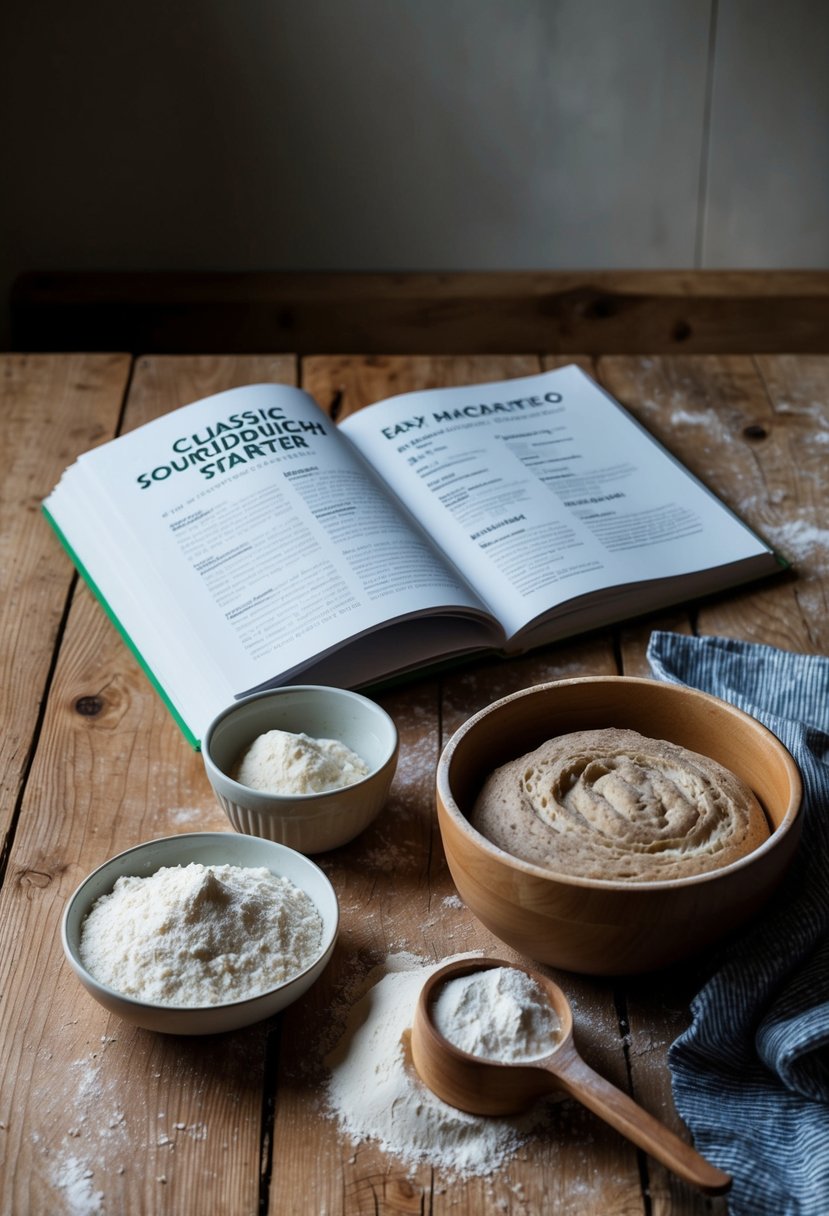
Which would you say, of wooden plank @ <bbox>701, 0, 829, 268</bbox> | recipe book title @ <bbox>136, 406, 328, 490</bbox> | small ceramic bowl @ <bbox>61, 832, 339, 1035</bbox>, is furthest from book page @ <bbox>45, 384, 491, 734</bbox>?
wooden plank @ <bbox>701, 0, 829, 268</bbox>

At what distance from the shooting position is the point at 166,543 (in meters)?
1.14

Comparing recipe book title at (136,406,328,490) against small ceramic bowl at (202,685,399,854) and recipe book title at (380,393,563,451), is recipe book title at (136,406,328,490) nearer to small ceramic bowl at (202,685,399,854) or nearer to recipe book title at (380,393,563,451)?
recipe book title at (380,393,563,451)

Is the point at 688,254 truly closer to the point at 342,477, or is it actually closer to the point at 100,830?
the point at 342,477

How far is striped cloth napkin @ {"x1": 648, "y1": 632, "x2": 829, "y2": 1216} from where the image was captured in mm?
649

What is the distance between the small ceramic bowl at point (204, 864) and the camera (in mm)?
692

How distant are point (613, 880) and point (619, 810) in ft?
0.20

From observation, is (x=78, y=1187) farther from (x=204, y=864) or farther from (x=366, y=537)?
(x=366, y=537)

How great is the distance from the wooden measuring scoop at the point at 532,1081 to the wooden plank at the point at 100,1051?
4.3 inches

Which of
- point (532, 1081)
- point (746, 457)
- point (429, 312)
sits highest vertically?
point (532, 1081)

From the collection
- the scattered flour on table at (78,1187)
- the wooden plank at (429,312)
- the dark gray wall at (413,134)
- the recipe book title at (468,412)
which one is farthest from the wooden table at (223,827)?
the dark gray wall at (413,134)

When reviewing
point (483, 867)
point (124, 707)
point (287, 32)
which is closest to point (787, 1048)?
point (483, 867)

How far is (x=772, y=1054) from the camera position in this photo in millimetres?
706

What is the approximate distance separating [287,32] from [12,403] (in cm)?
103

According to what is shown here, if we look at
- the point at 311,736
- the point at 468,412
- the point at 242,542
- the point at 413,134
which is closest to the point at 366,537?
the point at 242,542
